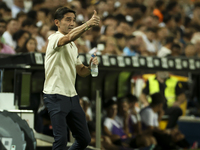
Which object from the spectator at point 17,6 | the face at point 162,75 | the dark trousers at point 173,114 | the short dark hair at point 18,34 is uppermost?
the spectator at point 17,6

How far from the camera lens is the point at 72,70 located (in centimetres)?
376

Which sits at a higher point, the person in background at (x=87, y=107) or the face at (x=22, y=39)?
the face at (x=22, y=39)

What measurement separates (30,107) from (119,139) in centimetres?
169

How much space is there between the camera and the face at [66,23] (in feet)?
12.1

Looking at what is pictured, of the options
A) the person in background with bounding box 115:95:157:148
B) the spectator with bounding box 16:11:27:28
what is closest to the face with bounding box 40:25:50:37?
the spectator with bounding box 16:11:27:28

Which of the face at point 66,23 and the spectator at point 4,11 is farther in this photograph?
the spectator at point 4,11

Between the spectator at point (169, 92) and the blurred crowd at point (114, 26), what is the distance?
1.69 feet

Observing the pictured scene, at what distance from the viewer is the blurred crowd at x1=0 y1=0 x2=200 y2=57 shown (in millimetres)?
7109

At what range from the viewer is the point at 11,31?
7184 millimetres

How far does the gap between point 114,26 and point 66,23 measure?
5221 millimetres

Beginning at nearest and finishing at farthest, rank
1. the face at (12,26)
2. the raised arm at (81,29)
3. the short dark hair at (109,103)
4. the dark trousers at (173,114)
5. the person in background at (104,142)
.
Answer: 1. the raised arm at (81,29)
2. the person in background at (104,142)
3. the short dark hair at (109,103)
4. the face at (12,26)
5. the dark trousers at (173,114)

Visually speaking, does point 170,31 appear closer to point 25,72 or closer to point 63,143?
point 25,72

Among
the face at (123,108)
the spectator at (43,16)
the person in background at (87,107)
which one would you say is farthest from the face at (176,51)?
the spectator at (43,16)

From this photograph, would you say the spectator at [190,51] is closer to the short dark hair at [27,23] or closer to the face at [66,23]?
the short dark hair at [27,23]
